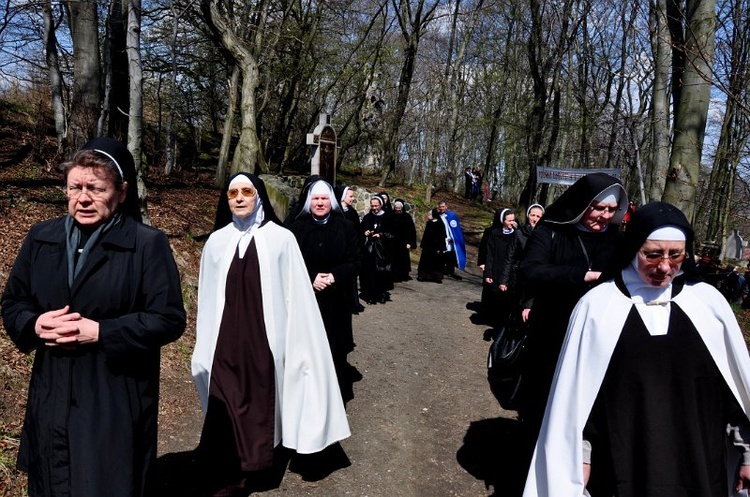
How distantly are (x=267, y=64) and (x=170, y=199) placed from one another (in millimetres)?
6893

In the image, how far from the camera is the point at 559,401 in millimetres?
2447

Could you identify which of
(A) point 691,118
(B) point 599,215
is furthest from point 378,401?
(A) point 691,118

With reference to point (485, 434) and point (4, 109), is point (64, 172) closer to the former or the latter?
point (485, 434)

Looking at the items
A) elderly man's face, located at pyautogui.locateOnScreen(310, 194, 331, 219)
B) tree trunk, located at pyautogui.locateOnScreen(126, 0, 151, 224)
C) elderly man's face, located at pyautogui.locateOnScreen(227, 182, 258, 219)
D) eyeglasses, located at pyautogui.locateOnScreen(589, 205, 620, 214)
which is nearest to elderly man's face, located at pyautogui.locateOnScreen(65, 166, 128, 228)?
elderly man's face, located at pyautogui.locateOnScreen(227, 182, 258, 219)

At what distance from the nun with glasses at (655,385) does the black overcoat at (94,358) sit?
1862 millimetres

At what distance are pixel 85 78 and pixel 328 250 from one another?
6993 mm

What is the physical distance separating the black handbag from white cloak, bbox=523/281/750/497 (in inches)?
50.4

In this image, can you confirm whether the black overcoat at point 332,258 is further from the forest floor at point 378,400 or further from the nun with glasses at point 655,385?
the nun with glasses at point 655,385

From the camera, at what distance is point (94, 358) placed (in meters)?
2.30

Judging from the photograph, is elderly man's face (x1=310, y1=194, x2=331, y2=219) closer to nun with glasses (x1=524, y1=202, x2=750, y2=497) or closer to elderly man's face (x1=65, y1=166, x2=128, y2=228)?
elderly man's face (x1=65, y1=166, x2=128, y2=228)

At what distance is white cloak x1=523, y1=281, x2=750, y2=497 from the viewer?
2.33 meters

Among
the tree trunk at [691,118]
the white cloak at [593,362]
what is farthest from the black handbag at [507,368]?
the tree trunk at [691,118]

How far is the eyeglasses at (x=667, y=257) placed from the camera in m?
2.32

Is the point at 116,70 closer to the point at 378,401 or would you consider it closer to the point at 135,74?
the point at 135,74
